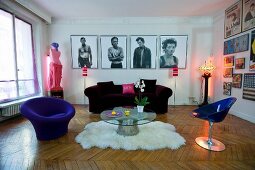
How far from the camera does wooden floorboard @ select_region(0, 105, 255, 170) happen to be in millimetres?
2033

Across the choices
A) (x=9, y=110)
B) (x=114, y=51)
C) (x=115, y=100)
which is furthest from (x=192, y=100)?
(x=9, y=110)

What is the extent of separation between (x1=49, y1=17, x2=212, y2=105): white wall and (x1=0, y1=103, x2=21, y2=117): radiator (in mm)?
1889

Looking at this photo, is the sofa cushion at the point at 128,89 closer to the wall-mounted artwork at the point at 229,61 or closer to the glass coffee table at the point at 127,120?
the glass coffee table at the point at 127,120

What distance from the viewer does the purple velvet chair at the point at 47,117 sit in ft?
8.53

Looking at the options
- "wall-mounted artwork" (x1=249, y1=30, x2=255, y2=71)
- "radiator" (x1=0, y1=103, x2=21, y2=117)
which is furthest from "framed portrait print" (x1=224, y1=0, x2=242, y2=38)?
"radiator" (x1=0, y1=103, x2=21, y2=117)

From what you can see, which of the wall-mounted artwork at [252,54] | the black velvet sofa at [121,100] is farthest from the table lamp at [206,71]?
the black velvet sofa at [121,100]

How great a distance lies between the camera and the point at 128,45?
18.0ft

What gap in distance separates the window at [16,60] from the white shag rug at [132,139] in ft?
8.63

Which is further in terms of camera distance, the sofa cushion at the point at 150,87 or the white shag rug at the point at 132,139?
the sofa cushion at the point at 150,87

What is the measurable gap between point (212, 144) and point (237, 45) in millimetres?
3044

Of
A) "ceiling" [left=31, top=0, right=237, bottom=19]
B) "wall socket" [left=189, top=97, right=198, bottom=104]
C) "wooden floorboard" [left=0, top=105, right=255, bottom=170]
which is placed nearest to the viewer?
"wooden floorboard" [left=0, top=105, right=255, bottom=170]

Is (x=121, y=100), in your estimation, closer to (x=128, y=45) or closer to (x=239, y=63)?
(x=128, y=45)

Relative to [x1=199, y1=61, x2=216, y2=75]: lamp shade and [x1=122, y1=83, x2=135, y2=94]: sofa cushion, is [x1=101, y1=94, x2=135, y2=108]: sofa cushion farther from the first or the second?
[x1=199, y1=61, x2=216, y2=75]: lamp shade

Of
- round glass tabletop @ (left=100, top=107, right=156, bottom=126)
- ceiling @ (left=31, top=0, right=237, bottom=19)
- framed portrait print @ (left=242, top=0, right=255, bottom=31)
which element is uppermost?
ceiling @ (left=31, top=0, right=237, bottom=19)
